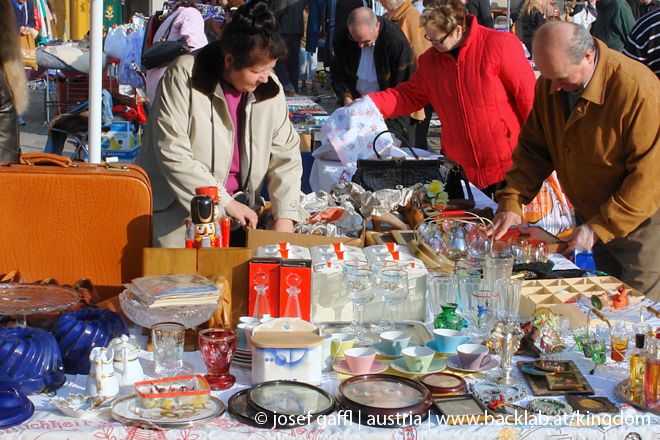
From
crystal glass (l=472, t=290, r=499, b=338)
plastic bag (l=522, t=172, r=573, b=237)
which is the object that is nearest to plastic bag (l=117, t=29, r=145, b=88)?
plastic bag (l=522, t=172, r=573, b=237)

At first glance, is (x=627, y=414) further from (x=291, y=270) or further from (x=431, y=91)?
(x=431, y=91)

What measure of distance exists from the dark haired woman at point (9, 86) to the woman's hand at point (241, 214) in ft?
3.19

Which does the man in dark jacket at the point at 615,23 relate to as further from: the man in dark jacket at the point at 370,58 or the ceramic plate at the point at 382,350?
the ceramic plate at the point at 382,350

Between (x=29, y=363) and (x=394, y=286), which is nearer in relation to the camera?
(x=29, y=363)

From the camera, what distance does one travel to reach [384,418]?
4.61ft

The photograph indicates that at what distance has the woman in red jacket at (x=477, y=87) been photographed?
382 centimetres

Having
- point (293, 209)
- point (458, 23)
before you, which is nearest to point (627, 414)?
point (293, 209)

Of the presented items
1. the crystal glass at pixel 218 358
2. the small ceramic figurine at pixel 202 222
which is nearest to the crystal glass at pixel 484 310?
the crystal glass at pixel 218 358

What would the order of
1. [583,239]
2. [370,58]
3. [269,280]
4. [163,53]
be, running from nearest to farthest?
[269,280] < [583,239] < [163,53] < [370,58]

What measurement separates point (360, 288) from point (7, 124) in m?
1.82

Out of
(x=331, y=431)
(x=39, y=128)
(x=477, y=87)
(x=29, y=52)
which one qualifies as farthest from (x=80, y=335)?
(x=39, y=128)

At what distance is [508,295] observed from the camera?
183cm

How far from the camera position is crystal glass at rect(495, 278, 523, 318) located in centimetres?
183

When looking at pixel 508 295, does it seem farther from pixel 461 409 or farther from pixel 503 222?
pixel 503 222
